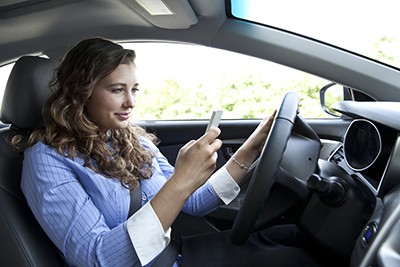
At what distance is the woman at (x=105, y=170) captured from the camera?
117 cm

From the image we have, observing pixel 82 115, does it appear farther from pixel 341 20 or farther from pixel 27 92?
pixel 341 20

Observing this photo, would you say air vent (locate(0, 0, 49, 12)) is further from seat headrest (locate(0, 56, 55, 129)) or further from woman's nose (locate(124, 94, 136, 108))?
woman's nose (locate(124, 94, 136, 108))

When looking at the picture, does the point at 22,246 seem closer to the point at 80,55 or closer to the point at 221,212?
the point at 80,55

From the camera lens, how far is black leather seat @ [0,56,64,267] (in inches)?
49.2

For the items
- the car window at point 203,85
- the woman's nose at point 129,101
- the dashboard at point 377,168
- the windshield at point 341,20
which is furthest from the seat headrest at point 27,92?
the dashboard at point 377,168

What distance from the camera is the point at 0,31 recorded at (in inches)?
75.7

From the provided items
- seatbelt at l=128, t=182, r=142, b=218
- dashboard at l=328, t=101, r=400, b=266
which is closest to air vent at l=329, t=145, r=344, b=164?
dashboard at l=328, t=101, r=400, b=266

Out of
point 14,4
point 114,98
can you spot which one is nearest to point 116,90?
point 114,98

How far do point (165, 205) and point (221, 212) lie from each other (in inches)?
33.3

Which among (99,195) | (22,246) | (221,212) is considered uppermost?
(99,195)

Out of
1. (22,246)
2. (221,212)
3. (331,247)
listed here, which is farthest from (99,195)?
(221,212)

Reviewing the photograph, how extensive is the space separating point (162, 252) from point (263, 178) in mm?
447

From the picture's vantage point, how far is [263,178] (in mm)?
1089

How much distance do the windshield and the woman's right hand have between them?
0.70m
